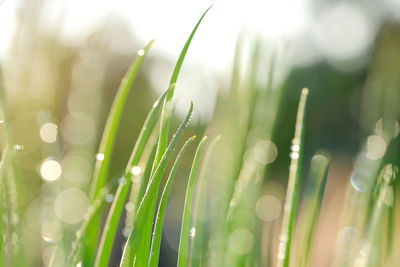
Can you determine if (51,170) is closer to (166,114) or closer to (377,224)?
(166,114)

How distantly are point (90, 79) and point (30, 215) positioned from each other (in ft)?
0.42

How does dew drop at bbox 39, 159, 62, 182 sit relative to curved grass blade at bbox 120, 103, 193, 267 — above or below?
above

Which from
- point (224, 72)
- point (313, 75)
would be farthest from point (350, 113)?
point (224, 72)

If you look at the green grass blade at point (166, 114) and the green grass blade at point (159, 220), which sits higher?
the green grass blade at point (166, 114)

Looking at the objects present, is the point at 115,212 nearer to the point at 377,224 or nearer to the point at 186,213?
the point at 186,213

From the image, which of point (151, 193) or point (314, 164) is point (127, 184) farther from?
point (314, 164)

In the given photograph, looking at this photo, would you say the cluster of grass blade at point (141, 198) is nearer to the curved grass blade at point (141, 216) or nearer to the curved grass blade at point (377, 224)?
the curved grass blade at point (141, 216)

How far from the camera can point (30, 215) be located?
15.8 inches

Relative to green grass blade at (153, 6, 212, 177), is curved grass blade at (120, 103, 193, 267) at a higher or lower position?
lower

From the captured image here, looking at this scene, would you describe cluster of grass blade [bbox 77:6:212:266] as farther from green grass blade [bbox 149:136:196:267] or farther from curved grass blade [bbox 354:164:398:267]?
curved grass blade [bbox 354:164:398:267]

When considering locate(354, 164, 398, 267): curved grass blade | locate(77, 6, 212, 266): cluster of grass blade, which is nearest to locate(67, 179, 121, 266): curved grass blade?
locate(77, 6, 212, 266): cluster of grass blade

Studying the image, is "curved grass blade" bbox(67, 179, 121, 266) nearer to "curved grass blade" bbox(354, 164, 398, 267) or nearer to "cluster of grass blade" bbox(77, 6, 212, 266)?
"cluster of grass blade" bbox(77, 6, 212, 266)

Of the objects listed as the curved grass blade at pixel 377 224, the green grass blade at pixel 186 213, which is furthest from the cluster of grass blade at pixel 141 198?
the curved grass blade at pixel 377 224

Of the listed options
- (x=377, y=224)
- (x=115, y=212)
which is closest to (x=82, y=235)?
(x=115, y=212)
